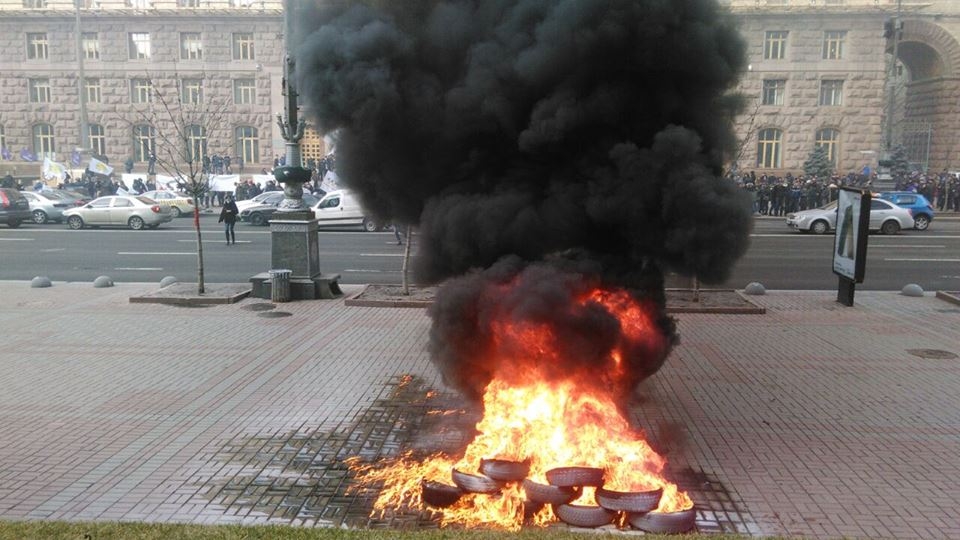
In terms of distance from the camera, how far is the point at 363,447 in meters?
6.74

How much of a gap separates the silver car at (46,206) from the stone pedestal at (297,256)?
20312 mm

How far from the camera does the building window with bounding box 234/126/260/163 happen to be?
4544 centimetres

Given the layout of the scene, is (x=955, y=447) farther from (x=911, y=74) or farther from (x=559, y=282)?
(x=911, y=74)

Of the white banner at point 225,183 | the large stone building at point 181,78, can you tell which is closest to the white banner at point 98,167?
the large stone building at point 181,78

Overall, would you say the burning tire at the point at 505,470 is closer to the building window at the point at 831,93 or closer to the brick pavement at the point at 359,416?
the brick pavement at the point at 359,416

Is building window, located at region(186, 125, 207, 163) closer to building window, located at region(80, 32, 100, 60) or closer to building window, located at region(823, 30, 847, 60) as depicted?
building window, located at region(80, 32, 100, 60)

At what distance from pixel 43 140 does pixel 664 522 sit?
2021 inches

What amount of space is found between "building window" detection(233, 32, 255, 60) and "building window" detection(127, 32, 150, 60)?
5.28 meters

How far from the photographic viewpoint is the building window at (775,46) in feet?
131

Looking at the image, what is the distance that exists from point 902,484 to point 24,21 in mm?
53048

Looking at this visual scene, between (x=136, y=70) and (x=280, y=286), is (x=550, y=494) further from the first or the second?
(x=136, y=70)

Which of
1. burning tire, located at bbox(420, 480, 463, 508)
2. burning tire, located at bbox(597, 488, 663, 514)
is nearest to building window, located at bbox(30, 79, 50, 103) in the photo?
burning tire, located at bbox(420, 480, 463, 508)

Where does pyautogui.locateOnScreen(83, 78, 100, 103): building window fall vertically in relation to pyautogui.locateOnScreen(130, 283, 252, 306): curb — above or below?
above

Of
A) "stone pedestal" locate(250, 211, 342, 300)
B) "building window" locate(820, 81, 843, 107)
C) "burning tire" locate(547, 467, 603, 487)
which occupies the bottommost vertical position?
"burning tire" locate(547, 467, 603, 487)
